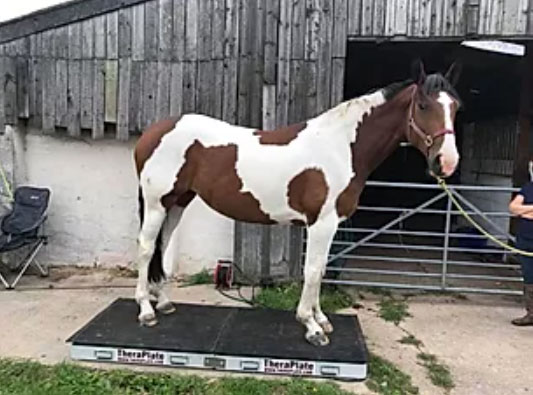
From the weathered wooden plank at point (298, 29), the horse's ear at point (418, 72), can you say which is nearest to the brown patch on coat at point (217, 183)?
the horse's ear at point (418, 72)

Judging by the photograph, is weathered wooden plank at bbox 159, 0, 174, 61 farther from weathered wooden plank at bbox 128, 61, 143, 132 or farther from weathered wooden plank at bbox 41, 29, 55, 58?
weathered wooden plank at bbox 41, 29, 55, 58

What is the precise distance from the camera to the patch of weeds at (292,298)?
4352 millimetres

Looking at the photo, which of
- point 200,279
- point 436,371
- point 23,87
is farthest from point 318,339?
point 23,87

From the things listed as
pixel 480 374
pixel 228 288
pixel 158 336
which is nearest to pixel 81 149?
pixel 228 288

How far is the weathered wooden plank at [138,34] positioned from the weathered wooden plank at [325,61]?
1602 millimetres

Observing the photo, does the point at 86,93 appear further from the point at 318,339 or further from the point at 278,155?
the point at 318,339

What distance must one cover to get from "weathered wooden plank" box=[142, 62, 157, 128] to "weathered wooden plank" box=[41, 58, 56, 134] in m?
0.87

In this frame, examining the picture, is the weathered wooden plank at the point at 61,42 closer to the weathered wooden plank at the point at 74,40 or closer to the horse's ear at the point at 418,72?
the weathered wooden plank at the point at 74,40

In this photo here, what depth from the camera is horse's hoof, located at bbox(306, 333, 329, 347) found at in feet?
10.8

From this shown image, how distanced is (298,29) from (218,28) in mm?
717

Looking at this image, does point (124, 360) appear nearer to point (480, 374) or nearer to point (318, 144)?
point (318, 144)

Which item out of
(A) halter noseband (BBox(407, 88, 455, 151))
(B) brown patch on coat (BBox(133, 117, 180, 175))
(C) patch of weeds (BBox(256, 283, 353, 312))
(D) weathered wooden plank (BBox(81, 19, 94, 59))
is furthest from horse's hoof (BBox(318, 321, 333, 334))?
(D) weathered wooden plank (BBox(81, 19, 94, 59))

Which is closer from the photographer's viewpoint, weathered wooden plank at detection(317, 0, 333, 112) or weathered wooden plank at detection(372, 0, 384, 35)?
weathered wooden plank at detection(372, 0, 384, 35)

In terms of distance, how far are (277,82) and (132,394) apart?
2.84 meters
